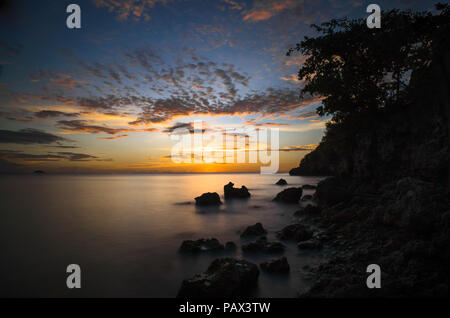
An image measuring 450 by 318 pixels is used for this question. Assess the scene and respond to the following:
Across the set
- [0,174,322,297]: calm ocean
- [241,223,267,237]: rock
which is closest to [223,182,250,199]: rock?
[0,174,322,297]: calm ocean

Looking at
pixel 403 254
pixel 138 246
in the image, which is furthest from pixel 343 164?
pixel 138 246

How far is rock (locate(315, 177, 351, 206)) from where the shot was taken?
15648 mm

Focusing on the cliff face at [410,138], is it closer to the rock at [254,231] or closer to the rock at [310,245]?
the rock at [310,245]

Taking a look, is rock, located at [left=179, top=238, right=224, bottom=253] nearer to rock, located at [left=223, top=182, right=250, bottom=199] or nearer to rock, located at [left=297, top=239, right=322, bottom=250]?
rock, located at [left=297, top=239, right=322, bottom=250]

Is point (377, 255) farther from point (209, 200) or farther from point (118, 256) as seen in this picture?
point (209, 200)

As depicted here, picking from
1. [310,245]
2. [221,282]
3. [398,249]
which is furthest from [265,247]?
[398,249]

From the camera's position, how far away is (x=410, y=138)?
12.3 meters

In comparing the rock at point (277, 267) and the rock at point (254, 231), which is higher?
the rock at point (277, 267)

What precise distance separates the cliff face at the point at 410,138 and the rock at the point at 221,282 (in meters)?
10.5

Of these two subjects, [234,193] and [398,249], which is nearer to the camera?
[398,249]

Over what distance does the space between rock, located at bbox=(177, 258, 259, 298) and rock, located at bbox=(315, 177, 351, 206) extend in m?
12.1

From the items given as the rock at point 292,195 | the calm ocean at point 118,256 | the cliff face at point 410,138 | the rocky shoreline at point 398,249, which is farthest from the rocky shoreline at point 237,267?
the rock at point 292,195

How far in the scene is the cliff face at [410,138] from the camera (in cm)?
960

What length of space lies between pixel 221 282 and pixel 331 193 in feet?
45.6
